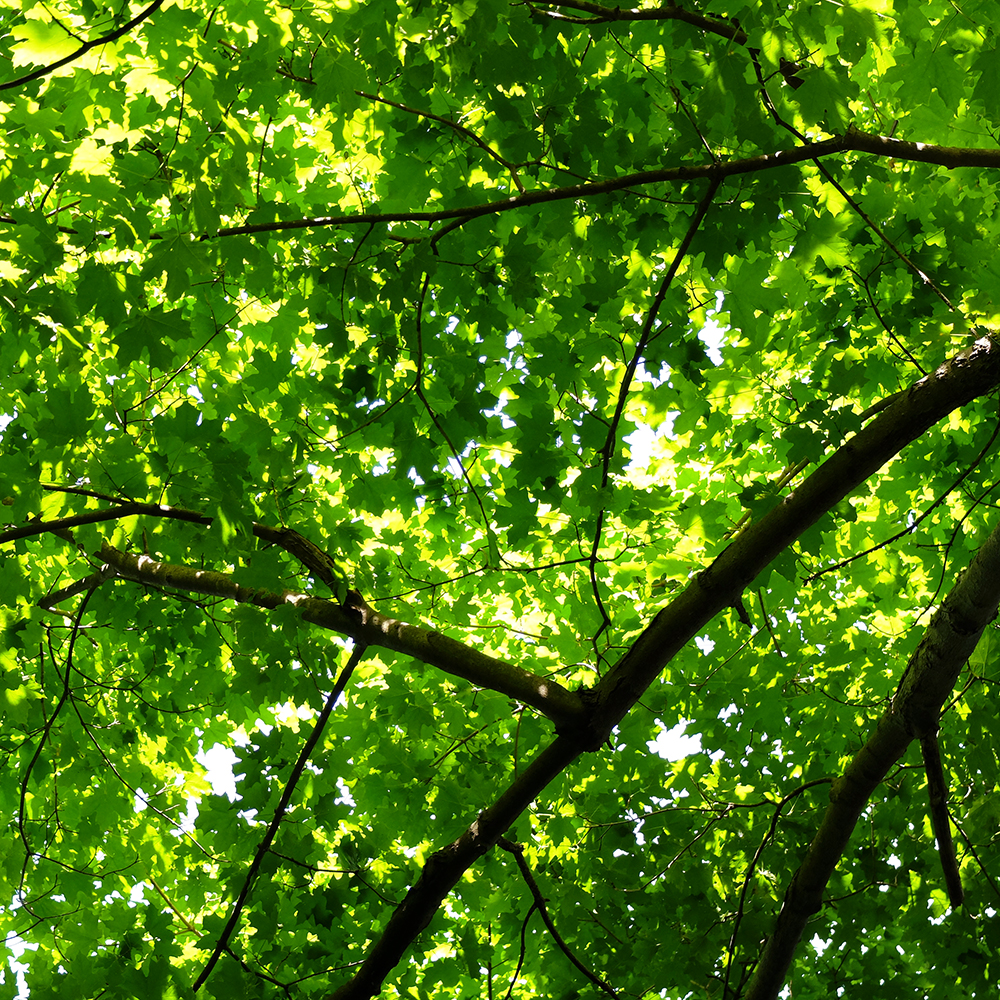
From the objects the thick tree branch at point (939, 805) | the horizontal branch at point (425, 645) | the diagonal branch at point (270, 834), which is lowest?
the diagonal branch at point (270, 834)

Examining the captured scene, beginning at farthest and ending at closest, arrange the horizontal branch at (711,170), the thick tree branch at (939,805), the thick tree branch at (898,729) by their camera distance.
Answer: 1. the thick tree branch at (939,805)
2. the thick tree branch at (898,729)
3. the horizontal branch at (711,170)

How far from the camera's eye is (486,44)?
7.80 ft

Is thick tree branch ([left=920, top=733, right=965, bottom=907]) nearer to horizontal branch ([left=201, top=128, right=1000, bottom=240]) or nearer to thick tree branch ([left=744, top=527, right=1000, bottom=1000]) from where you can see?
thick tree branch ([left=744, top=527, right=1000, bottom=1000])

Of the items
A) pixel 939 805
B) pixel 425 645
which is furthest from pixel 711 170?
pixel 939 805

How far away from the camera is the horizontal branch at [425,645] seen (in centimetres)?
254

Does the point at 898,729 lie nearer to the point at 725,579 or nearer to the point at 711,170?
the point at 725,579

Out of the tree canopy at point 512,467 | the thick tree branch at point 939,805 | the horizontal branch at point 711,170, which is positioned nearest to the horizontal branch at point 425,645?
the tree canopy at point 512,467

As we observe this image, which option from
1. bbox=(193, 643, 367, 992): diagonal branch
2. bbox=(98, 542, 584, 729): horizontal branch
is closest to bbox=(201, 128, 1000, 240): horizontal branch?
bbox=(98, 542, 584, 729): horizontal branch

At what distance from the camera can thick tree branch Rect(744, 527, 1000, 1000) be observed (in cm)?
271

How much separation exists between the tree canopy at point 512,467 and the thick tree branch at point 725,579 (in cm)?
1

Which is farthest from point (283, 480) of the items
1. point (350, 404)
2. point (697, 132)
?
point (697, 132)

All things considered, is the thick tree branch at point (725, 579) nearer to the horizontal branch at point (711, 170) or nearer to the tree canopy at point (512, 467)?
the tree canopy at point (512, 467)

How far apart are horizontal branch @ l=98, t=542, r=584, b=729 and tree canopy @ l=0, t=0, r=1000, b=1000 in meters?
0.01

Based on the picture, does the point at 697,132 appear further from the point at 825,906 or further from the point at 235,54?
the point at 825,906
